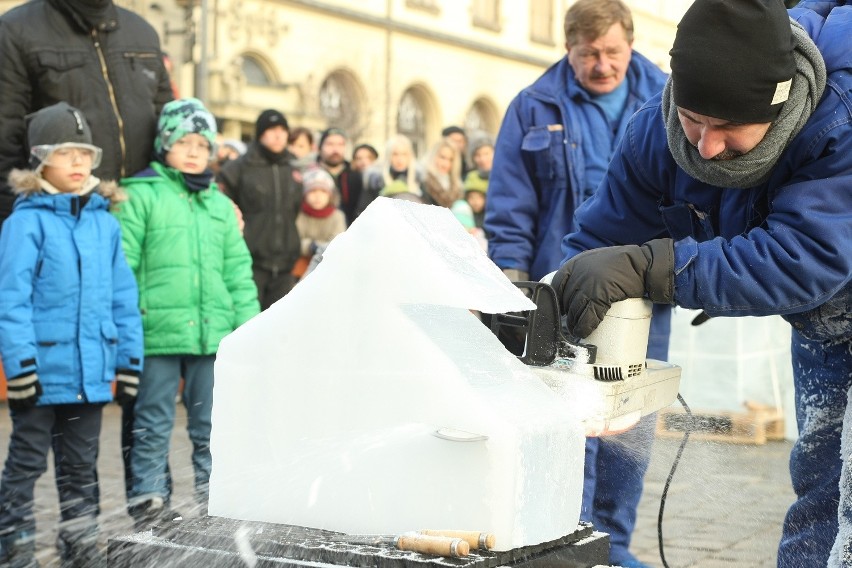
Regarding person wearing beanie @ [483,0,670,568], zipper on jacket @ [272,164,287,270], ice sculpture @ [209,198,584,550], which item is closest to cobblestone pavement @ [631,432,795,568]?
person wearing beanie @ [483,0,670,568]

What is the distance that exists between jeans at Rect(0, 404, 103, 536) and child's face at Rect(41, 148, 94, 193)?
0.87 m

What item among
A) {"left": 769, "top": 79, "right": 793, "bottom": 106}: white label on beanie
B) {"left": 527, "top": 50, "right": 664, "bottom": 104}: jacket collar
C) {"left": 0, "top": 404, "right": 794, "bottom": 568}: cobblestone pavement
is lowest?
{"left": 0, "top": 404, "right": 794, "bottom": 568}: cobblestone pavement

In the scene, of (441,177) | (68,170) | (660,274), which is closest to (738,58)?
(660,274)

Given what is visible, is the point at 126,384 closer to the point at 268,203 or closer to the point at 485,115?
the point at 268,203

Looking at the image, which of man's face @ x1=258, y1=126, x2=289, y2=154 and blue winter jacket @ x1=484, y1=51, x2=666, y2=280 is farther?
man's face @ x1=258, y1=126, x2=289, y2=154

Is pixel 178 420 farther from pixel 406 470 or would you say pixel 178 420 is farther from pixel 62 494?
pixel 406 470

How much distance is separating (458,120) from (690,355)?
22683 millimetres

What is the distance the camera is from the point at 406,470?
216 centimetres

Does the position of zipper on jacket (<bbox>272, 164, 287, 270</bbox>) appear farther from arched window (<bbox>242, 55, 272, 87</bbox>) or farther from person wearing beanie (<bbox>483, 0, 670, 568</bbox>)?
arched window (<bbox>242, 55, 272, 87</bbox>)

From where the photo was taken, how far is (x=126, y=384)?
4.80 metres

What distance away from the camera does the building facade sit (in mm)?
21688

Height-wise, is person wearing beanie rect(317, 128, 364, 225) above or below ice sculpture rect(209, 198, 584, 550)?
above

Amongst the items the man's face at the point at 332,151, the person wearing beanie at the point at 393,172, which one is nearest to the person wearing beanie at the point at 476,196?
the person wearing beanie at the point at 393,172

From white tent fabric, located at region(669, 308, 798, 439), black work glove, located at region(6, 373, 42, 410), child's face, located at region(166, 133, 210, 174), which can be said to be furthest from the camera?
white tent fabric, located at region(669, 308, 798, 439)
